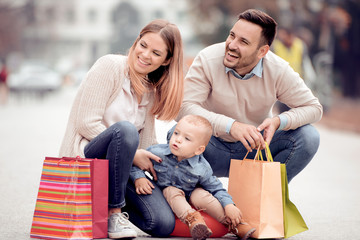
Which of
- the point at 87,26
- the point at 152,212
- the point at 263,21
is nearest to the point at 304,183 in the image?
the point at 263,21

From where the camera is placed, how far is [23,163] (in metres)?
8.16

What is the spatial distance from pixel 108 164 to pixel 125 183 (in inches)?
7.0

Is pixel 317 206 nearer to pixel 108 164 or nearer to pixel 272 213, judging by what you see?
pixel 272 213

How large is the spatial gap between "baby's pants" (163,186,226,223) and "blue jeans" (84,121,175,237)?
7cm

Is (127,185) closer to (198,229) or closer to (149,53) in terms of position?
(198,229)

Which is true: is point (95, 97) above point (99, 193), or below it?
above

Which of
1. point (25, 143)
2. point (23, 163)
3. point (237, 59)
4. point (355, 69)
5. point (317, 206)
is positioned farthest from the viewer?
point (355, 69)

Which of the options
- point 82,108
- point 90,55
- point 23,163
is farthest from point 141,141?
point 90,55

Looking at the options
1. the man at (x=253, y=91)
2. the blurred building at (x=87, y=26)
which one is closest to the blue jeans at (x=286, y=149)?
the man at (x=253, y=91)

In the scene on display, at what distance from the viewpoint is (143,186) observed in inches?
161

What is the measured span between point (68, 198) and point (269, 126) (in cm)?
153

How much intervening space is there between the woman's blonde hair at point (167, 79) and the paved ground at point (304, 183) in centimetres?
86

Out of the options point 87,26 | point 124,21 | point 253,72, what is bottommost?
point 253,72

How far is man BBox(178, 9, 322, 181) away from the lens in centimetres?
463
